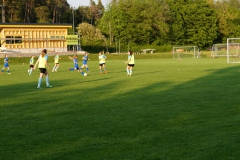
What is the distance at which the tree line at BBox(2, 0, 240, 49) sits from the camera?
90.2m

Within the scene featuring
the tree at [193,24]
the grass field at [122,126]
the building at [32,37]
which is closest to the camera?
the grass field at [122,126]

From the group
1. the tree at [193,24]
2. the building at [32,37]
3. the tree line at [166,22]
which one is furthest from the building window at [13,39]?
the tree at [193,24]

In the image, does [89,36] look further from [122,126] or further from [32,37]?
[122,126]

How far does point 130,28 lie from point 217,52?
27933 millimetres

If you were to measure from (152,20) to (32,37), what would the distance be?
3077cm

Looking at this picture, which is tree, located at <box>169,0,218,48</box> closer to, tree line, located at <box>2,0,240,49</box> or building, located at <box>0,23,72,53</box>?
tree line, located at <box>2,0,240,49</box>

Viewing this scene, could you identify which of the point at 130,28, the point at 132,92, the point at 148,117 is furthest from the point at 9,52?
the point at 148,117

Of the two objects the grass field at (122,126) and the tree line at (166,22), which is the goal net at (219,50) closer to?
the tree line at (166,22)

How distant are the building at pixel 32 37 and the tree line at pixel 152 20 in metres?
12.4

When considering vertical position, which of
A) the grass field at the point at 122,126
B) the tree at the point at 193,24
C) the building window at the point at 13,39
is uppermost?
the tree at the point at 193,24

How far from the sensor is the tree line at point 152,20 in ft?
296

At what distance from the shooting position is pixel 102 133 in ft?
30.1

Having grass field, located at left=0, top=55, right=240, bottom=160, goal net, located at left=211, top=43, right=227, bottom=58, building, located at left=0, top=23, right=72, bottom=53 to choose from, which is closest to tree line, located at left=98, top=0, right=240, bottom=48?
building, located at left=0, top=23, right=72, bottom=53

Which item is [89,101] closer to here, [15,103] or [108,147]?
[15,103]
